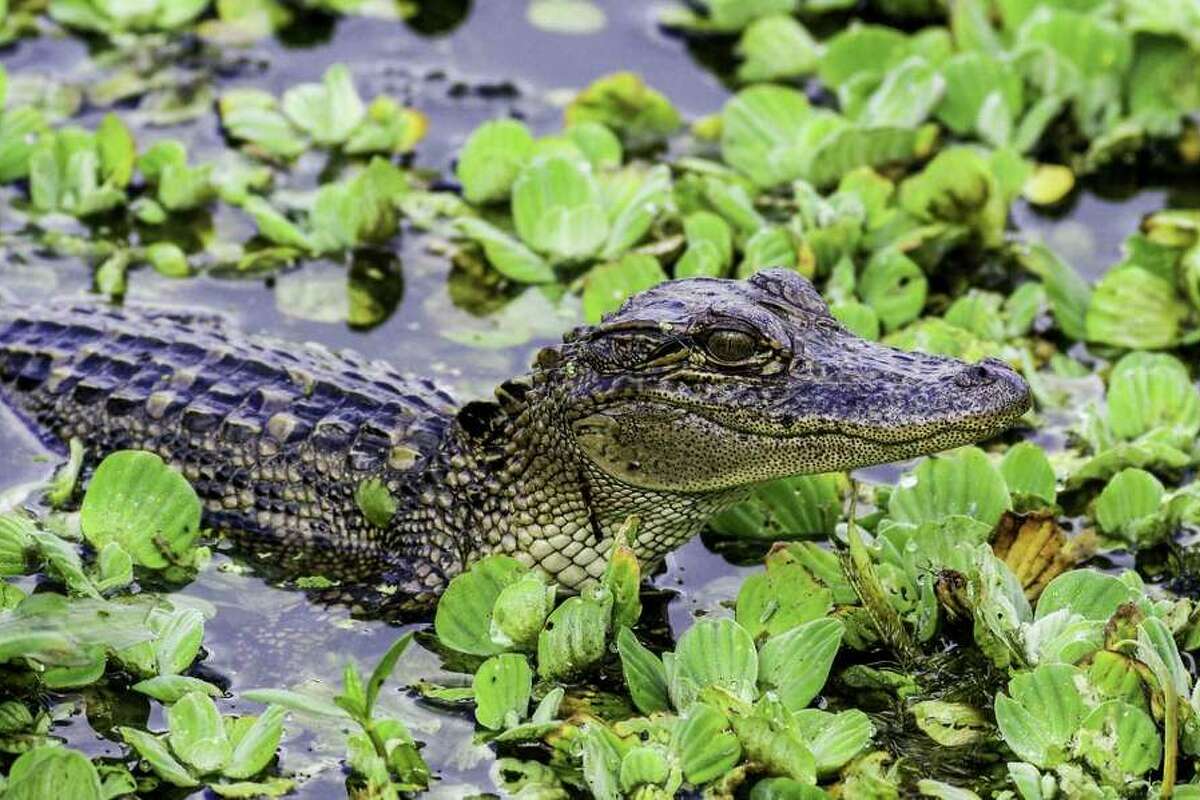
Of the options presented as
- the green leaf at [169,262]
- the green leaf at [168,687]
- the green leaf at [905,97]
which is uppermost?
the green leaf at [905,97]

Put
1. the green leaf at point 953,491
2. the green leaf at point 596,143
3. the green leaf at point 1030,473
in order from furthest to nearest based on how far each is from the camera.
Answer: the green leaf at point 596,143 < the green leaf at point 1030,473 < the green leaf at point 953,491

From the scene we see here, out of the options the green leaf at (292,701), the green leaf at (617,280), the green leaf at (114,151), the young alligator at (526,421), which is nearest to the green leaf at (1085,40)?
the green leaf at (617,280)

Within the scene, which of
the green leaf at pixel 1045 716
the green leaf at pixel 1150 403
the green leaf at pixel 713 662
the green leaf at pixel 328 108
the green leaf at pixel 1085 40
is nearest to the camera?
the green leaf at pixel 1045 716

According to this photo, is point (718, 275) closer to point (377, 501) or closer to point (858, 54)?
point (377, 501)

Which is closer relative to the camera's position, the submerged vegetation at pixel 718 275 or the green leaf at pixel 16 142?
the submerged vegetation at pixel 718 275

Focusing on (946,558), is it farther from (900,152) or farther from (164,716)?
(900,152)

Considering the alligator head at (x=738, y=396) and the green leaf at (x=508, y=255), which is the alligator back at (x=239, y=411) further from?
the green leaf at (x=508, y=255)

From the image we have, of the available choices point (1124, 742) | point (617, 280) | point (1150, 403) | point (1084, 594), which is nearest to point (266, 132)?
point (617, 280)
